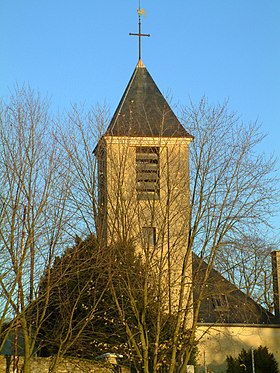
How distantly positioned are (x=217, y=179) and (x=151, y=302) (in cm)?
375

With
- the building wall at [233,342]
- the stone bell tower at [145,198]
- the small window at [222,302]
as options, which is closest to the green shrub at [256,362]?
the building wall at [233,342]

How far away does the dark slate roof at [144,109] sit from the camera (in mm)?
27203

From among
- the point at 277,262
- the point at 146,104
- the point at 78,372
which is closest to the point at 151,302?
the point at 78,372

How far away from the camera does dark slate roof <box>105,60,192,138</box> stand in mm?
27203

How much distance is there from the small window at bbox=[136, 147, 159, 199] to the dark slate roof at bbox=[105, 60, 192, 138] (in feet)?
8.25

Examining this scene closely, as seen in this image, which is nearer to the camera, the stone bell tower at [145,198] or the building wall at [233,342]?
the stone bell tower at [145,198]

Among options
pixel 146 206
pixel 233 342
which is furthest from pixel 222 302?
pixel 233 342

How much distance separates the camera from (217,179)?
20.5 m

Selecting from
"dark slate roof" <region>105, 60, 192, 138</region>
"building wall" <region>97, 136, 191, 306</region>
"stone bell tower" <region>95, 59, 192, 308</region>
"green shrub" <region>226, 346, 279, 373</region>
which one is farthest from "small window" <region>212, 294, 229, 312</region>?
"dark slate roof" <region>105, 60, 192, 138</region>

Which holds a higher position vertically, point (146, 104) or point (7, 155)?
point (146, 104)

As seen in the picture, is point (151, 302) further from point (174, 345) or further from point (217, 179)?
point (217, 179)

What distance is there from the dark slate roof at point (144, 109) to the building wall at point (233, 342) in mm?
8525

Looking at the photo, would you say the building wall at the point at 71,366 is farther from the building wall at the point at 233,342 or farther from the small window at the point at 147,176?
the building wall at the point at 233,342

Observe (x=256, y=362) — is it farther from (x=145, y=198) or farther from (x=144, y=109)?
(x=145, y=198)
